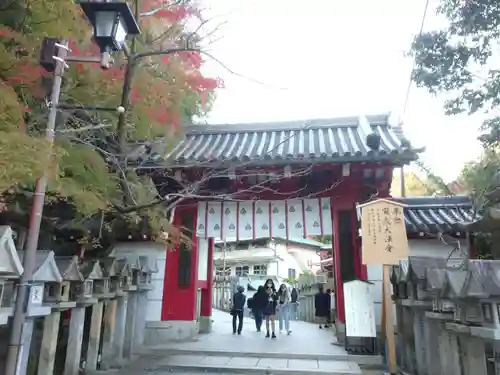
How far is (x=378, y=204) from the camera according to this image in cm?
791

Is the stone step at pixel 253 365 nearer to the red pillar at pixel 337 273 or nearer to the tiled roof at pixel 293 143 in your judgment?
the red pillar at pixel 337 273

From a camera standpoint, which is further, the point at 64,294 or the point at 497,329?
the point at 64,294

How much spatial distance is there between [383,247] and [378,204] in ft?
2.97

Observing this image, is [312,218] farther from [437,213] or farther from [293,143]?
[437,213]

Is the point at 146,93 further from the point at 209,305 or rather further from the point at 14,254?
the point at 209,305

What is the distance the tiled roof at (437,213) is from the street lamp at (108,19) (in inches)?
315

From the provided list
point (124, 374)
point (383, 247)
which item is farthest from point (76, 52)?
point (383, 247)

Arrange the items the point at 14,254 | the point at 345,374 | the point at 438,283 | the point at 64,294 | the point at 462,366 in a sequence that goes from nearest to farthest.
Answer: the point at 14,254 < the point at 462,366 < the point at 438,283 < the point at 64,294 < the point at 345,374

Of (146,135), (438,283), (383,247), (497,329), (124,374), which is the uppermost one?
(146,135)

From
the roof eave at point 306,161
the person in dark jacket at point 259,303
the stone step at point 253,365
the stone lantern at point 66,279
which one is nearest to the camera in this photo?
the stone lantern at point 66,279

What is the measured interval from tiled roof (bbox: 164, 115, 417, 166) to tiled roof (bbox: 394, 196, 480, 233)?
6.70 feet

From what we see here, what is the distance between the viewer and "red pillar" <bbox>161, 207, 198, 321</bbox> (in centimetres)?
1021

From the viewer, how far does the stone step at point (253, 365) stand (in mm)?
7285

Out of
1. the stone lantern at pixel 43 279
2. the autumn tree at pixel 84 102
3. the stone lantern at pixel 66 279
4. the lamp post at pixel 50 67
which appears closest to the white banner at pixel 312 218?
the autumn tree at pixel 84 102
